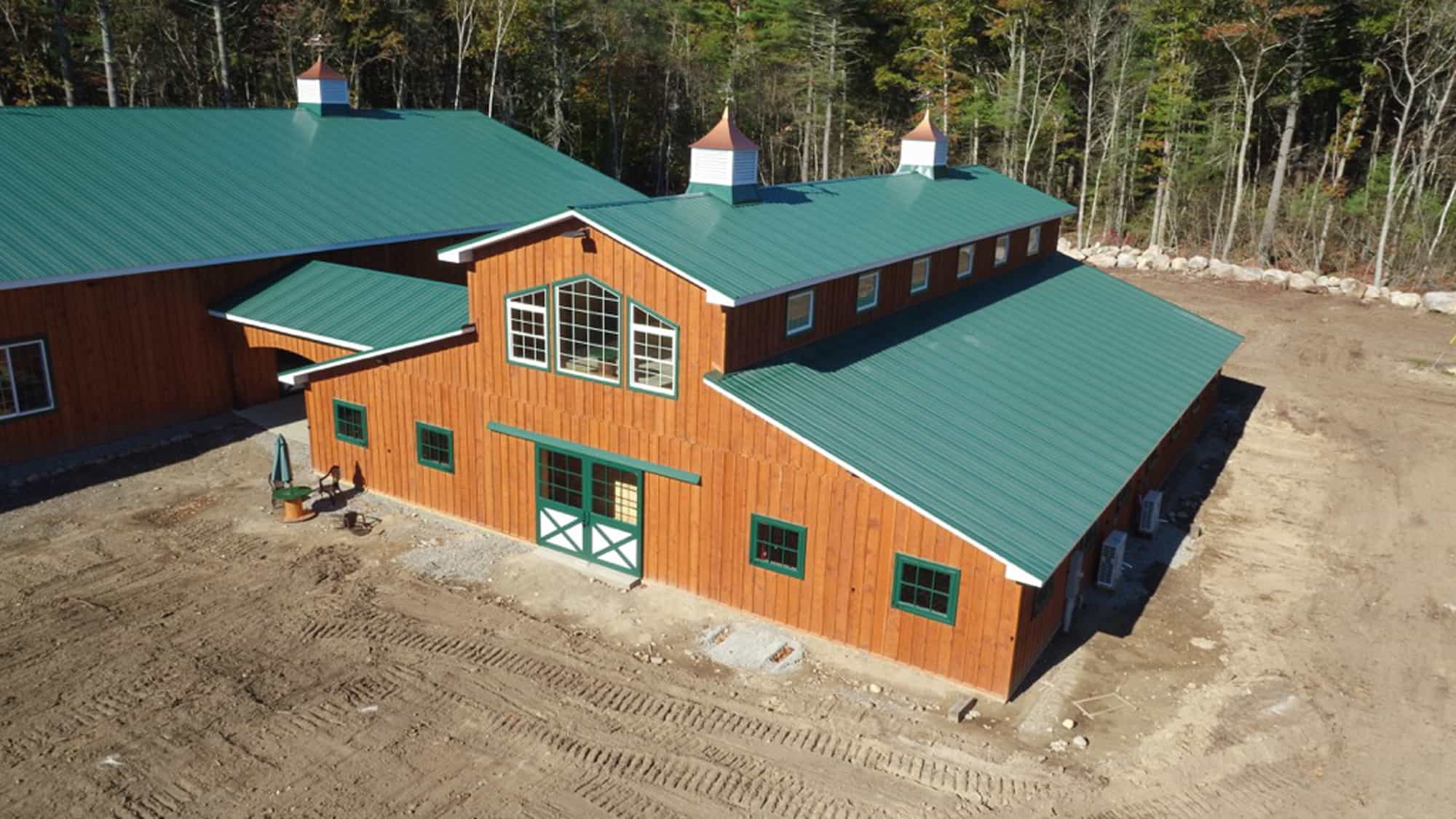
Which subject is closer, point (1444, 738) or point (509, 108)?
point (1444, 738)

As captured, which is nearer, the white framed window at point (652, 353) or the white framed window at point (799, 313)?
the white framed window at point (652, 353)

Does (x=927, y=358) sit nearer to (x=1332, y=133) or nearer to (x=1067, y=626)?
(x=1067, y=626)

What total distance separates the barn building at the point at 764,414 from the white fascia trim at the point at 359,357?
2.1 inches

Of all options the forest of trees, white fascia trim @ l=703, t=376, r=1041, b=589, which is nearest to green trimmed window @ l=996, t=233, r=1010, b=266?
white fascia trim @ l=703, t=376, r=1041, b=589

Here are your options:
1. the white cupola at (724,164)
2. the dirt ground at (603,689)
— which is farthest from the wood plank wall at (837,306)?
the dirt ground at (603,689)

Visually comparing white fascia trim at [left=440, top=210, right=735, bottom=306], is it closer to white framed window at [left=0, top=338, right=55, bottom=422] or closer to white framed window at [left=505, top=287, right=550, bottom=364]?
white framed window at [left=505, top=287, right=550, bottom=364]

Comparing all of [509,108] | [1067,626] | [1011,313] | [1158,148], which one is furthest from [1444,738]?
[509,108]

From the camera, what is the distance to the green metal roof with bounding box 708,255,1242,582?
42.4 ft

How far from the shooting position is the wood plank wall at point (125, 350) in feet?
61.7

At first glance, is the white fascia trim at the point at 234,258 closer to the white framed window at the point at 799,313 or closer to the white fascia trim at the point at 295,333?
the white fascia trim at the point at 295,333

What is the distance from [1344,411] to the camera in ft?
83.7

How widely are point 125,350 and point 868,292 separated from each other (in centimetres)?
1480

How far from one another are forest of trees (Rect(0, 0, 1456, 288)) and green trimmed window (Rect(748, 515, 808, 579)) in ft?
108

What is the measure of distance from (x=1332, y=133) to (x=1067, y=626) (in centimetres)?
4352
